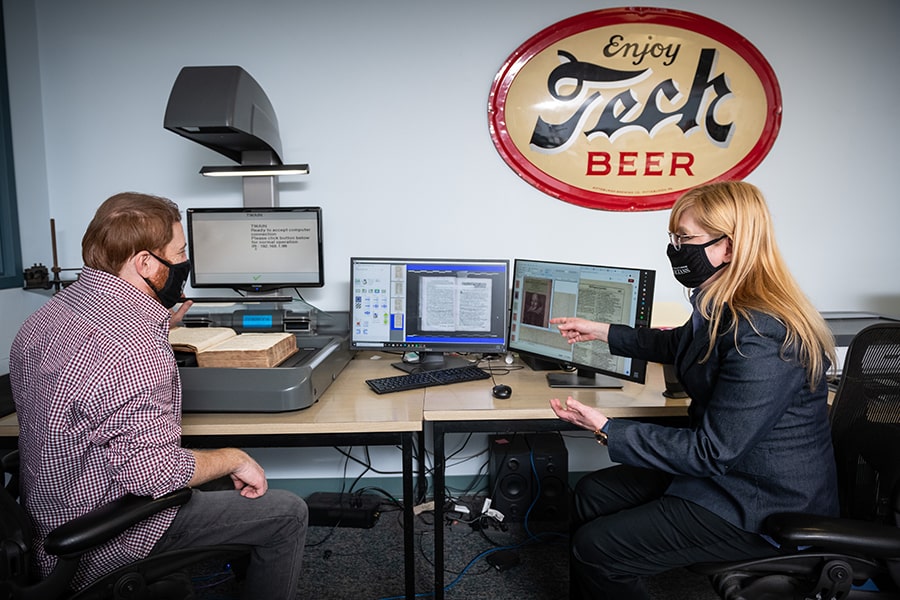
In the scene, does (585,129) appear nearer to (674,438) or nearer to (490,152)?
(490,152)

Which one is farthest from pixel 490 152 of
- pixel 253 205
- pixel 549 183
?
pixel 253 205

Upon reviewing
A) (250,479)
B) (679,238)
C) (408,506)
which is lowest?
(408,506)

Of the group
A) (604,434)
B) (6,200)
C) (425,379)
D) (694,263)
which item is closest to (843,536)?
(604,434)

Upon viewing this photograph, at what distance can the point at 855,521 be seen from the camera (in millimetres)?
1113

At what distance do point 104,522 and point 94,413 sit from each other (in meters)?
0.21

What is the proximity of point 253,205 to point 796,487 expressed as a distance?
206 centimetres

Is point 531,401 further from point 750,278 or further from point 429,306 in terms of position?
point 750,278

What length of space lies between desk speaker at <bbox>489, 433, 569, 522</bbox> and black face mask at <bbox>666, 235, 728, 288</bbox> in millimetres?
1140

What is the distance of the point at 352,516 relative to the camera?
7.30ft

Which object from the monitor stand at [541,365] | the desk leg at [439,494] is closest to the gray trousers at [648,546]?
the desk leg at [439,494]

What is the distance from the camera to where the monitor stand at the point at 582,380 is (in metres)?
1.81

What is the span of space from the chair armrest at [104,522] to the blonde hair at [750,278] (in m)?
1.28

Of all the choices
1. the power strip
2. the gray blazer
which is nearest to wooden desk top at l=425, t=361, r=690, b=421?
the gray blazer

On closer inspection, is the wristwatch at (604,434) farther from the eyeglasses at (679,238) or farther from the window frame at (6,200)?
the window frame at (6,200)
